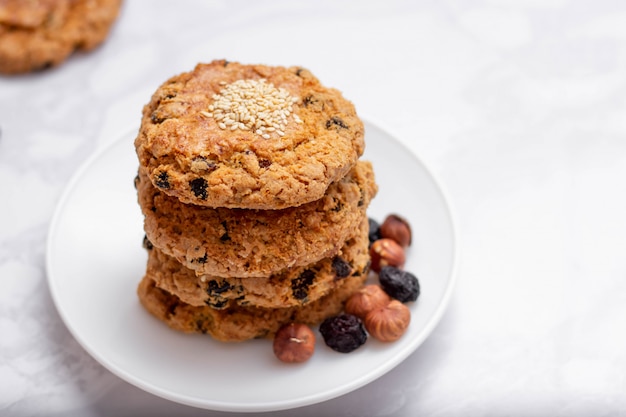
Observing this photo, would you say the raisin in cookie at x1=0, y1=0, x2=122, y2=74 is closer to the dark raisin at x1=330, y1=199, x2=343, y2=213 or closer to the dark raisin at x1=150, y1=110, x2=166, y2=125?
the dark raisin at x1=150, y1=110, x2=166, y2=125

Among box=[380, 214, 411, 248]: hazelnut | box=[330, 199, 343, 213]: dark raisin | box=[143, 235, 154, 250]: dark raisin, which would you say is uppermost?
box=[380, 214, 411, 248]: hazelnut

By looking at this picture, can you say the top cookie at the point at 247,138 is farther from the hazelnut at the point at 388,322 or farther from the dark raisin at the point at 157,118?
the hazelnut at the point at 388,322

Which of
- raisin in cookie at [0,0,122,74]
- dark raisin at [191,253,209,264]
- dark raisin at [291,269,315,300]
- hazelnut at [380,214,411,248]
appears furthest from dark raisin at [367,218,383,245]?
raisin in cookie at [0,0,122,74]

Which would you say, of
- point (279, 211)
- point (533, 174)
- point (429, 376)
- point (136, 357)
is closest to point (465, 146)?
point (533, 174)

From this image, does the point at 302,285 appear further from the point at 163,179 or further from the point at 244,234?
the point at 163,179

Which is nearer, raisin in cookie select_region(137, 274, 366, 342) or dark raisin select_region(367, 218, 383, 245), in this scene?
raisin in cookie select_region(137, 274, 366, 342)

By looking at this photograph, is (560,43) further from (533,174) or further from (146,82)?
(146,82)
